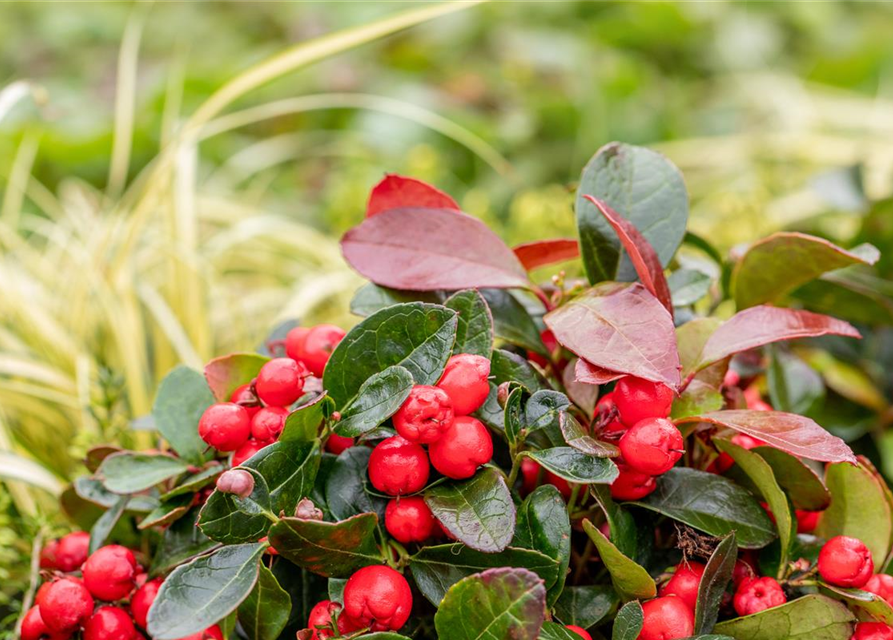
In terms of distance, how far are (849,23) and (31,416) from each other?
3.15 m

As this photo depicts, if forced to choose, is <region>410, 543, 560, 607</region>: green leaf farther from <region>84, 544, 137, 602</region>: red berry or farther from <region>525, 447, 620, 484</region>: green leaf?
<region>84, 544, 137, 602</region>: red berry

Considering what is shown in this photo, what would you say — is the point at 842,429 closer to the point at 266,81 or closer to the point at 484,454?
the point at 484,454

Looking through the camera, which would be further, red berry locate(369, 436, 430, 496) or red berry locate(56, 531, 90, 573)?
red berry locate(56, 531, 90, 573)

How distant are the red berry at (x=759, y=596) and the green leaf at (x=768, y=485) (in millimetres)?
26

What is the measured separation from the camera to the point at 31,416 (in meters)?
1.01

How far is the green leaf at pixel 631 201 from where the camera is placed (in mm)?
557

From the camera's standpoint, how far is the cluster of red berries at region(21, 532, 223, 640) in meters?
0.48

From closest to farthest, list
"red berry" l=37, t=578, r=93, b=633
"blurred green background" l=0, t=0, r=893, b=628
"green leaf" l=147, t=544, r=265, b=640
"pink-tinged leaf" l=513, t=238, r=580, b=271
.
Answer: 1. "green leaf" l=147, t=544, r=265, b=640
2. "red berry" l=37, t=578, r=93, b=633
3. "pink-tinged leaf" l=513, t=238, r=580, b=271
4. "blurred green background" l=0, t=0, r=893, b=628

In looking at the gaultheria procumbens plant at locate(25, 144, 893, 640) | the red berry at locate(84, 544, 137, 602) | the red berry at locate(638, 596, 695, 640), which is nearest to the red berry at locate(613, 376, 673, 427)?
the gaultheria procumbens plant at locate(25, 144, 893, 640)

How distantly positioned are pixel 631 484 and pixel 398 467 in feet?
0.46

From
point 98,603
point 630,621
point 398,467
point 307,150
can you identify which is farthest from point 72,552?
point 307,150

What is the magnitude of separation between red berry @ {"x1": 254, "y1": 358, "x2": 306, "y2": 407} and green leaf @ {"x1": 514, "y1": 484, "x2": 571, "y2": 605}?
15 centimetres

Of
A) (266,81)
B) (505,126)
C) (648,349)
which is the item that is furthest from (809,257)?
(505,126)

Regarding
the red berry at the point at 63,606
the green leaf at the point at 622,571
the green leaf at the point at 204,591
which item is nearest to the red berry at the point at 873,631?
the green leaf at the point at 622,571
